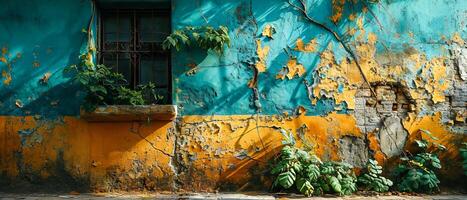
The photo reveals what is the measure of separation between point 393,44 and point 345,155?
1.52 m

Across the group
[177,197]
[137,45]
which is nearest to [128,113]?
[137,45]

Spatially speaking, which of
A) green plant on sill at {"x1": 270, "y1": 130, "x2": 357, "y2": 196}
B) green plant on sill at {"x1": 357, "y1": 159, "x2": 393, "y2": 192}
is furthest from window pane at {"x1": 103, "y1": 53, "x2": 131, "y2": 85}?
green plant on sill at {"x1": 357, "y1": 159, "x2": 393, "y2": 192}

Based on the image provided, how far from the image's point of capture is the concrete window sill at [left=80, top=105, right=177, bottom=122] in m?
5.05

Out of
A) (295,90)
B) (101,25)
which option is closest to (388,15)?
(295,90)

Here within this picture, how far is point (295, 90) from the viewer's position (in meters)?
5.48

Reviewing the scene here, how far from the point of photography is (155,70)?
18.5ft

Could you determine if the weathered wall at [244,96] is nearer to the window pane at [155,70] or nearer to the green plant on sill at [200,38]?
the green plant on sill at [200,38]

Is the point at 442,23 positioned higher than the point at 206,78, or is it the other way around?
the point at 442,23

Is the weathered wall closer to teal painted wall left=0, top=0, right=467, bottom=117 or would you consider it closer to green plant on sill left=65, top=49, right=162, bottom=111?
teal painted wall left=0, top=0, right=467, bottom=117

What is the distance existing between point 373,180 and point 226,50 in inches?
92.7

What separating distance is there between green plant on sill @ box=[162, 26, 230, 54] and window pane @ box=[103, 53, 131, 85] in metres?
0.64

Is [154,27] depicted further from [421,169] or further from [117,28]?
[421,169]

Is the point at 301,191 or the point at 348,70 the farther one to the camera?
the point at 348,70

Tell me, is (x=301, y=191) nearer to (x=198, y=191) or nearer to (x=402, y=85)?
(x=198, y=191)
